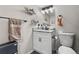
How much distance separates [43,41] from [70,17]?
56 centimetres

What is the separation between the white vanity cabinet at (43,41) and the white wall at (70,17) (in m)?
0.28

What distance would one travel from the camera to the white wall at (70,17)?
4.17 feet

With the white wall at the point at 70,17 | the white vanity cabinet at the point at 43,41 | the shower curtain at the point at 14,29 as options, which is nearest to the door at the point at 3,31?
the shower curtain at the point at 14,29

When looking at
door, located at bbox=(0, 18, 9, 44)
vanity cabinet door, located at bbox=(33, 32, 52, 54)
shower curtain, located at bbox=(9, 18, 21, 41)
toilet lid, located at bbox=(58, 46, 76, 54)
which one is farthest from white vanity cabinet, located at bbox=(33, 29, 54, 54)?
door, located at bbox=(0, 18, 9, 44)

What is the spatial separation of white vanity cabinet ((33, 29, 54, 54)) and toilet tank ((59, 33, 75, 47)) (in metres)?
0.17

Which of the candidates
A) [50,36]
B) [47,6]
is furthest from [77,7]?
[50,36]

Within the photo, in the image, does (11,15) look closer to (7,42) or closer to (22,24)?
(22,24)

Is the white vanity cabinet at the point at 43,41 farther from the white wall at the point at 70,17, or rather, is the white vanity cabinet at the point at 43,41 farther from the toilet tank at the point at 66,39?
the white wall at the point at 70,17

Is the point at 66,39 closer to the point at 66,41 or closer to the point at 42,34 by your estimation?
the point at 66,41

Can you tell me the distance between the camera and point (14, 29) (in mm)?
1329

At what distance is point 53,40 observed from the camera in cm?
131

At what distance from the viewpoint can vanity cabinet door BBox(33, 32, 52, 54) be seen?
129cm

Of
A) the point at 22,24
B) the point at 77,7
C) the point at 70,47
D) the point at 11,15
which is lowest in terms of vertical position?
the point at 70,47

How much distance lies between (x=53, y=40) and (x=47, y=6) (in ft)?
1.69
